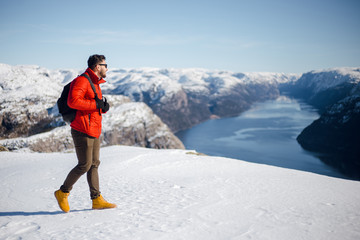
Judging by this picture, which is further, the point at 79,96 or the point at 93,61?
the point at 93,61

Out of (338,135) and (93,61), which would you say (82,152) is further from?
(338,135)

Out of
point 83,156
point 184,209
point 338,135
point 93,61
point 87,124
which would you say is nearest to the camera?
point 87,124

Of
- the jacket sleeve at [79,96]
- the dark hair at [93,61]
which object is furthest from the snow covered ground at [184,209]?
the dark hair at [93,61]

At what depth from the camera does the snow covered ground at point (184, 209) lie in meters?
4.24

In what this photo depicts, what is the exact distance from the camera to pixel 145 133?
161 metres

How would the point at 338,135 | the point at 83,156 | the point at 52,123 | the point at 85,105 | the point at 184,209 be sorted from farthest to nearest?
the point at 338,135 < the point at 52,123 < the point at 184,209 < the point at 83,156 < the point at 85,105

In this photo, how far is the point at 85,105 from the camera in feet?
15.4

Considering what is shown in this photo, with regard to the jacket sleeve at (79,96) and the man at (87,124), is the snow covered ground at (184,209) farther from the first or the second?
the jacket sleeve at (79,96)

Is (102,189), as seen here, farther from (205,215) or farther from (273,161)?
(273,161)

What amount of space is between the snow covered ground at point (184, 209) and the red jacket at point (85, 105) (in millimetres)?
1952

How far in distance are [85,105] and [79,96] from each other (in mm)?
221

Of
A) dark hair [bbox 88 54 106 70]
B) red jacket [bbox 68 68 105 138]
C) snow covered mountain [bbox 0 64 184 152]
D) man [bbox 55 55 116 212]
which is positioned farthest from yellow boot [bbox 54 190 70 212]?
snow covered mountain [bbox 0 64 184 152]

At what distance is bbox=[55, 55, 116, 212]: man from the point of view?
473 centimetres

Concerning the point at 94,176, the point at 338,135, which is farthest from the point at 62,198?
the point at 338,135
